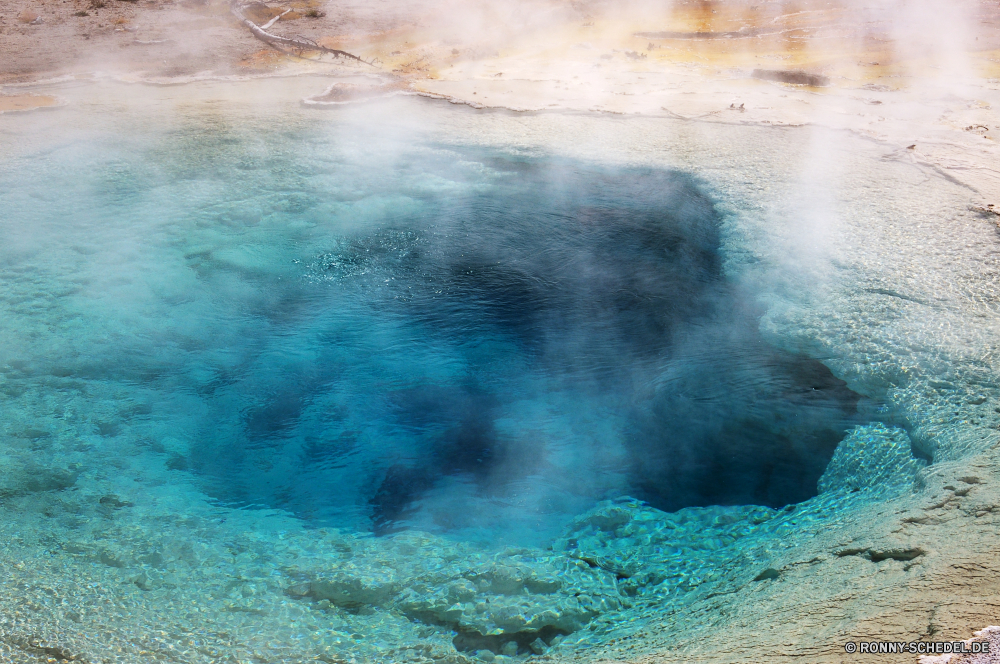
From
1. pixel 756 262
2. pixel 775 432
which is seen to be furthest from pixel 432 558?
pixel 756 262

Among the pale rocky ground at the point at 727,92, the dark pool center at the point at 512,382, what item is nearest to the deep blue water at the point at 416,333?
the dark pool center at the point at 512,382

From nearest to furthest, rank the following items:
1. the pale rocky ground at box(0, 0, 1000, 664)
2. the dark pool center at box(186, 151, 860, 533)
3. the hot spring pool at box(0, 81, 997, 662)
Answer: the pale rocky ground at box(0, 0, 1000, 664) → the hot spring pool at box(0, 81, 997, 662) → the dark pool center at box(186, 151, 860, 533)

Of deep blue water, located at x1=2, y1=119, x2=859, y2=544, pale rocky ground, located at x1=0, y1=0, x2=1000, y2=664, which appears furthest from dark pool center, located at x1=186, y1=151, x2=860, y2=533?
pale rocky ground, located at x1=0, y1=0, x2=1000, y2=664

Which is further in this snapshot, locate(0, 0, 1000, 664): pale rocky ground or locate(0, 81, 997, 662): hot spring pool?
locate(0, 81, 997, 662): hot spring pool

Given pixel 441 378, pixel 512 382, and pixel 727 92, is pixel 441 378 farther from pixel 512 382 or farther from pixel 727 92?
pixel 727 92

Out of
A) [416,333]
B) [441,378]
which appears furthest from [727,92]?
[441,378]

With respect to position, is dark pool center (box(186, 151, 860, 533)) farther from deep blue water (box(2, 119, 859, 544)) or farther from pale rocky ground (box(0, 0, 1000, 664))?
pale rocky ground (box(0, 0, 1000, 664))

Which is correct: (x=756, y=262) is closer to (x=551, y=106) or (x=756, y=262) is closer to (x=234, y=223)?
(x=551, y=106)
